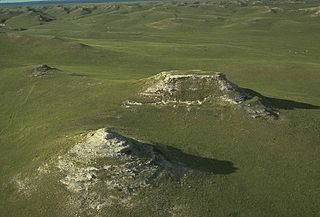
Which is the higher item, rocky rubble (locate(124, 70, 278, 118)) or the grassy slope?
rocky rubble (locate(124, 70, 278, 118))

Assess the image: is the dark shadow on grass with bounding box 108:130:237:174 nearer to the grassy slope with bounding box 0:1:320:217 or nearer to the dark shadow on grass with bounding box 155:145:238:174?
the dark shadow on grass with bounding box 155:145:238:174

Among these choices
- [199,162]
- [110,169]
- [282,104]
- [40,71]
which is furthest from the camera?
[40,71]

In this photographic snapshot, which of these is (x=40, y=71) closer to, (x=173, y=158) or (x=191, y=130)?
(x=191, y=130)

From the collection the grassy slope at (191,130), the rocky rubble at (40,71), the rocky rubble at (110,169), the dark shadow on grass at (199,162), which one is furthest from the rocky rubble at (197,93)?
the rocky rubble at (40,71)

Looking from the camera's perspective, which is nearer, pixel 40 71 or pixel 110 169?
pixel 110 169

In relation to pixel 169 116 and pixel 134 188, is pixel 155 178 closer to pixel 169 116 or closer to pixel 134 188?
pixel 134 188

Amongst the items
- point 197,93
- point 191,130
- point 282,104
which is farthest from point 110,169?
point 282,104

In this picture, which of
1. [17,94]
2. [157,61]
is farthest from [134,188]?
[157,61]

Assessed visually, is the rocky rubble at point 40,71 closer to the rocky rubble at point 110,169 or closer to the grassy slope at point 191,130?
the grassy slope at point 191,130

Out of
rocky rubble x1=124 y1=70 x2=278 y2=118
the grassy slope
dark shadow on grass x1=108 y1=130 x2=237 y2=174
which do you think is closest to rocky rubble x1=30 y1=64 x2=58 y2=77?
the grassy slope

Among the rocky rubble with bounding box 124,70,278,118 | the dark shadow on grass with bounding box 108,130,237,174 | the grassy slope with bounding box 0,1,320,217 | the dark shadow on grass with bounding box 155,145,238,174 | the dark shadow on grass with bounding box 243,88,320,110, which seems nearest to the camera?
the grassy slope with bounding box 0,1,320,217
